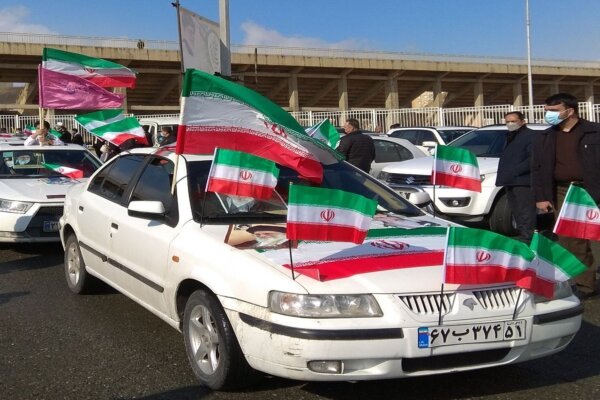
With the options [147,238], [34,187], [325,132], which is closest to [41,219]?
[34,187]

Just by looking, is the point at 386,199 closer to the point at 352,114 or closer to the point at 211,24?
the point at 211,24

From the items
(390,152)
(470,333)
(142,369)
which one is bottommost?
(142,369)

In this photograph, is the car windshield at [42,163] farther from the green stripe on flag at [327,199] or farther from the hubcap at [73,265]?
the green stripe on flag at [327,199]

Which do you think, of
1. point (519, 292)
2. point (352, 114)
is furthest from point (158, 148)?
point (352, 114)

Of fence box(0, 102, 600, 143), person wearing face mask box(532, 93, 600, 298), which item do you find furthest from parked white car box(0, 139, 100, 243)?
fence box(0, 102, 600, 143)

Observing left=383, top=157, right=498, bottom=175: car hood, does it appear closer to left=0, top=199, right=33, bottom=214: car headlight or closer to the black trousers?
the black trousers

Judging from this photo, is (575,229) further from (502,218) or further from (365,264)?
(502,218)

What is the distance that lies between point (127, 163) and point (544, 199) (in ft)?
12.2

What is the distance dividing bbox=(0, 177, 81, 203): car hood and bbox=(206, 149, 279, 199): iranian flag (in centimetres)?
508

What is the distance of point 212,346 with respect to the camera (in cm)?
407

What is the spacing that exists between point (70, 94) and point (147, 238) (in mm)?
5102

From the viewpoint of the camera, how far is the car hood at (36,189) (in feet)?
28.5

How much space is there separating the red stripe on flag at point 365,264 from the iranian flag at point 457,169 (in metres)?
2.45

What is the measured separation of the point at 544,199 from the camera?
20.7 feet
